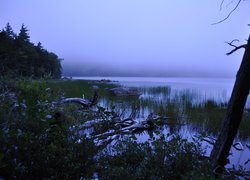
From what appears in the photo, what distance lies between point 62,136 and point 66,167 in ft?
1.49

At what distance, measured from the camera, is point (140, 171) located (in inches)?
114

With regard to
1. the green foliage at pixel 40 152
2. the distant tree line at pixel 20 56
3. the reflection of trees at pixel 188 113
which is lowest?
the reflection of trees at pixel 188 113

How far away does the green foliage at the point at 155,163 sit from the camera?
9.34 feet

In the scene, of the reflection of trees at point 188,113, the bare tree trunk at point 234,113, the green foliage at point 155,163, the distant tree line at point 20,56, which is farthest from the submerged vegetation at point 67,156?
the distant tree line at point 20,56

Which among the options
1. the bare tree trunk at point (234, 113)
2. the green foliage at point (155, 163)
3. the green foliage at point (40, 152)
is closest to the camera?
the green foliage at point (40, 152)

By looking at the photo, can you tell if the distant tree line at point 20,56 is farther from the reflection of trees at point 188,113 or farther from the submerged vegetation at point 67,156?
the submerged vegetation at point 67,156

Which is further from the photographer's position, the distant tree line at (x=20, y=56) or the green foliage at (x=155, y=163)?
the distant tree line at (x=20, y=56)

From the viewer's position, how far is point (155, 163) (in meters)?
3.11

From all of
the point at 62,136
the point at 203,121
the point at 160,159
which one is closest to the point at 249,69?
the point at 160,159

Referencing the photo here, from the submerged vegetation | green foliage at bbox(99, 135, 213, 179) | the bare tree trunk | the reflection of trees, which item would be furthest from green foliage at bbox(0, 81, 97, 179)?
the reflection of trees

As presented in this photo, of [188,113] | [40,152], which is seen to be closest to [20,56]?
[188,113]

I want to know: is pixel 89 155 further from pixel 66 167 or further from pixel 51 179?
pixel 51 179

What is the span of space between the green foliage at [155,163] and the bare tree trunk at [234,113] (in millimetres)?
618

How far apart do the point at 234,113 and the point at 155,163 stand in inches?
66.2
